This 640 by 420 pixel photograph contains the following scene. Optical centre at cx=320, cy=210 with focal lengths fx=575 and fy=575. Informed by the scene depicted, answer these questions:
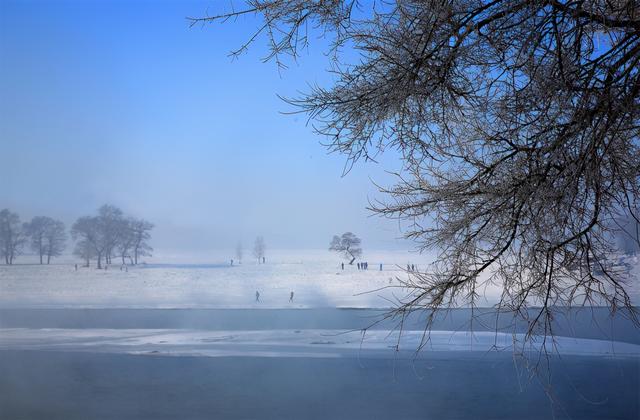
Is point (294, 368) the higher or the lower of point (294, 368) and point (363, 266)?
the lower

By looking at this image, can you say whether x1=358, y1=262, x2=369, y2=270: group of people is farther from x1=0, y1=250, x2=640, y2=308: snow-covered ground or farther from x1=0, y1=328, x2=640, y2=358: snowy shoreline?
x1=0, y1=328, x2=640, y2=358: snowy shoreline

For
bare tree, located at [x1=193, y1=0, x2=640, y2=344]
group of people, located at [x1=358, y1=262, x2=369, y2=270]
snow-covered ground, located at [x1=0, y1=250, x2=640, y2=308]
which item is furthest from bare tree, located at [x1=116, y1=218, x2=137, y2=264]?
A: bare tree, located at [x1=193, y1=0, x2=640, y2=344]

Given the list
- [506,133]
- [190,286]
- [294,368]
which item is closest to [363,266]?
[190,286]

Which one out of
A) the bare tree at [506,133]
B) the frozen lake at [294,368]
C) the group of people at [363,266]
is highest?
the bare tree at [506,133]

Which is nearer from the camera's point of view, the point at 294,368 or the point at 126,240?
the point at 294,368

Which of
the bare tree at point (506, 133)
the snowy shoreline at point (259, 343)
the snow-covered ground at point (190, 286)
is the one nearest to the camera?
the bare tree at point (506, 133)

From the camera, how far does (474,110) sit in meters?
2.46

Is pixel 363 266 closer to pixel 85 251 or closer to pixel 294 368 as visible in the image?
pixel 85 251

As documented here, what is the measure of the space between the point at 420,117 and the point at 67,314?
14.9m

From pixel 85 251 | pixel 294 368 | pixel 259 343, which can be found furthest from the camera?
pixel 85 251

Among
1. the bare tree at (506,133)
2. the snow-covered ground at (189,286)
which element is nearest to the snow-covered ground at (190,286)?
the snow-covered ground at (189,286)

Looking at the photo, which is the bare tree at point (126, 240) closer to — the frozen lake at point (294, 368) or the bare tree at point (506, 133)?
the frozen lake at point (294, 368)

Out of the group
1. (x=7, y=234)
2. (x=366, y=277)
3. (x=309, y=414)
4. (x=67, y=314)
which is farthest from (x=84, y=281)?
(x=309, y=414)

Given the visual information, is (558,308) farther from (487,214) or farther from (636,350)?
(636,350)
